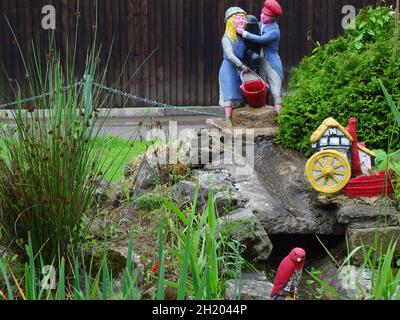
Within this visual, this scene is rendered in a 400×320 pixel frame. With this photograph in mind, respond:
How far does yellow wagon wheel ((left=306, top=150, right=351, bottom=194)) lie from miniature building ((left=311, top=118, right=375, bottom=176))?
12cm

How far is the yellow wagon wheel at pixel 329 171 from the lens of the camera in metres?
4.33

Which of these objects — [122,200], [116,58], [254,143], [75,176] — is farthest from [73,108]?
[116,58]

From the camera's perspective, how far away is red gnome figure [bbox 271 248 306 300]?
311cm

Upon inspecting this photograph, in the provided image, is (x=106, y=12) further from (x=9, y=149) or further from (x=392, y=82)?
(x=9, y=149)

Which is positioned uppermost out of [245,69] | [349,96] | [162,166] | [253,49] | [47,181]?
[253,49]

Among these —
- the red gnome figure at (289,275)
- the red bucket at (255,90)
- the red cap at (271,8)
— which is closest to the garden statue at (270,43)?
the red cap at (271,8)

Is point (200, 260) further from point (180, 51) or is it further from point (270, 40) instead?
point (180, 51)

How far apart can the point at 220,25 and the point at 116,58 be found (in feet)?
5.68

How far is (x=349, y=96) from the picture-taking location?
4.95 metres

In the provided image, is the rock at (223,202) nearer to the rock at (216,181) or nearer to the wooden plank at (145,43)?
the rock at (216,181)

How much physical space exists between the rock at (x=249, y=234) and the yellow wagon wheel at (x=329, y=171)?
2.22 ft

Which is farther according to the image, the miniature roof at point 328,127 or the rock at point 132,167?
the rock at point 132,167

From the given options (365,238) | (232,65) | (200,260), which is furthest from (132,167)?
(200,260)

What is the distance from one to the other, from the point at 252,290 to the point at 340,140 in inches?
58.5
